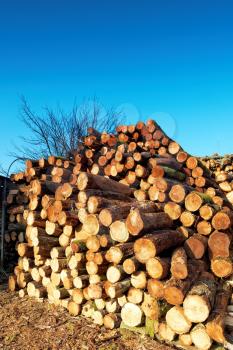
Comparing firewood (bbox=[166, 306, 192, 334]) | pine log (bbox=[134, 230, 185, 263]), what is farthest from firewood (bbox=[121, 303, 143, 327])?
pine log (bbox=[134, 230, 185, 263])

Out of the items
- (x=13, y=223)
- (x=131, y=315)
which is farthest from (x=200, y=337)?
(x=13, y=223)

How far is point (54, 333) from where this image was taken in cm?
431

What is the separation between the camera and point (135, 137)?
768cm

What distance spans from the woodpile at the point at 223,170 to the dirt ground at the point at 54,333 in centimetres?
425

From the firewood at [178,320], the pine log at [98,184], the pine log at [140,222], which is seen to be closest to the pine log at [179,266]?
the firewood at [178,320]

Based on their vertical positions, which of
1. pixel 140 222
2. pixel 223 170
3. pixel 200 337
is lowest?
pixel 200 337

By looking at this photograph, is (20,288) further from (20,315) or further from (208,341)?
(208,341)

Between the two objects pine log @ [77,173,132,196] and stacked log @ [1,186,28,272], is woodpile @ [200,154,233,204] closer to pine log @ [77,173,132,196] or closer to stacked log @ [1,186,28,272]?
pine log @ [77,173,132,196]

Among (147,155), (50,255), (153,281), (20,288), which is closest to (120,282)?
(153,281)

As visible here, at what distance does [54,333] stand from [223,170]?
253 inches

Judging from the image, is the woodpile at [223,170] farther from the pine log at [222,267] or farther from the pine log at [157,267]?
the pine log at [157,267]

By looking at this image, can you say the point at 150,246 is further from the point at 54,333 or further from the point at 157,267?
the point at 54,333

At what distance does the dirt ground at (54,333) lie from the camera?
397cm

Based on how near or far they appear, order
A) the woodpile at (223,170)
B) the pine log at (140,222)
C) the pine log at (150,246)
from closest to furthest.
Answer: the pine log at (150,246)
the pine log at (140,222)
the woodpile at (223,170)
